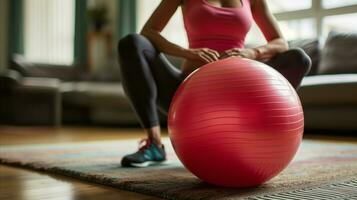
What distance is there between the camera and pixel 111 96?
14.7 ft

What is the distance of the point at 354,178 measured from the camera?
1372 millimetres

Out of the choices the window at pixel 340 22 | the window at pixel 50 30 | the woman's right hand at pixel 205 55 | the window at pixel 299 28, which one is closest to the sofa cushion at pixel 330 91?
the window at pixel 340 22

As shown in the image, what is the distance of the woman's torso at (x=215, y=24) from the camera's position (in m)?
1.62

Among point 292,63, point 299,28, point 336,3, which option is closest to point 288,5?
point 299,28

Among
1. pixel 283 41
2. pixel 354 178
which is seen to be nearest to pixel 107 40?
pixel 283 41

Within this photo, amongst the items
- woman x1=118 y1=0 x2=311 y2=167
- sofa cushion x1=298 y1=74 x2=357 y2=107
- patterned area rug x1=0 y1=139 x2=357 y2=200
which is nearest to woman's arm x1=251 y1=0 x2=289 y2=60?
woman x1=118 y1=0 x2=311 y2=167

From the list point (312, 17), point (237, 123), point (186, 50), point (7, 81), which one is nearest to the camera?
point (237, 123)

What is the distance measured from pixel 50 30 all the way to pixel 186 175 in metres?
6.18

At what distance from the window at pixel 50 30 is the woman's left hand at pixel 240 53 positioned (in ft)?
17.9

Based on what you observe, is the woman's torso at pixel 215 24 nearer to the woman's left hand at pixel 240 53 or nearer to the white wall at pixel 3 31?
the woman's left hand at pixel 240 53

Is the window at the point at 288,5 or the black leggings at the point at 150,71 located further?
the window at the point at 288,5

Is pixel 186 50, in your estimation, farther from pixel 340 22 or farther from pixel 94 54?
pixel 94 54

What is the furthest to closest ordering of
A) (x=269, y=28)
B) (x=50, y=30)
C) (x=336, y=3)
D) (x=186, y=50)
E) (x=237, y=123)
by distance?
(x=50, y=30)
(x=336, y=3)
(x=269, y=28)
(x=186, y=50)
(x=237, y=123)

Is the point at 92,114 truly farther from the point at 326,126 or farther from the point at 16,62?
the point at 326,126
